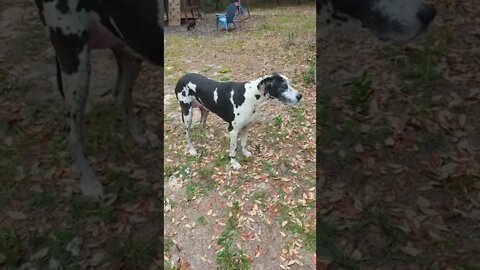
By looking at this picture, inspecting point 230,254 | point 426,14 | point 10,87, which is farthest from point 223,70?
point 230,254

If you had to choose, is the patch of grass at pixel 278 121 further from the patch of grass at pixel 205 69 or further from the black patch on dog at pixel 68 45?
the black patch on dog at pixel 68 45

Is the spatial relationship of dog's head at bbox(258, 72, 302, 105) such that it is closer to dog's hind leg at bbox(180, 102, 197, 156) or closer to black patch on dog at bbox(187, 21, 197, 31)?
dog's hind leg at bbox(180, 102, 197, 156)

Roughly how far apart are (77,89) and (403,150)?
9.93 feet

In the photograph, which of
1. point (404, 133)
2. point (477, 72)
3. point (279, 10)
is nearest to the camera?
point (404, 133)

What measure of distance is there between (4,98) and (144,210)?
156 centimetres

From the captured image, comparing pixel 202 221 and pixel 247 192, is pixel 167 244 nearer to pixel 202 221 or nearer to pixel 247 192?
pixel 202 221

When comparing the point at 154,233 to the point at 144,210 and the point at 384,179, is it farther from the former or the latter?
the point at 384,179

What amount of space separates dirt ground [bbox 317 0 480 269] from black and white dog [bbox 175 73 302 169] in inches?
34.0

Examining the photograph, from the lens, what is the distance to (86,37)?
2.39m

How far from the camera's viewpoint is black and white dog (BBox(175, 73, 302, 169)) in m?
3.56

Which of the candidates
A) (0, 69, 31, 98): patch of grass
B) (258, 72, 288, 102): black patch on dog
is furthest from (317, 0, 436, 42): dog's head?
(0, 69, 31, 98): patch of grass

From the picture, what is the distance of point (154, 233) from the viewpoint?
2.98 meters

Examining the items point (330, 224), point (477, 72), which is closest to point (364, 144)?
point (330, 224)

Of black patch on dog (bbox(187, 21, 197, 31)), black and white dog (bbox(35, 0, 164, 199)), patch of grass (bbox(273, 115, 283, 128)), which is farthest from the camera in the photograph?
black patch on dog (bbox(187, 21, 197, 31))
